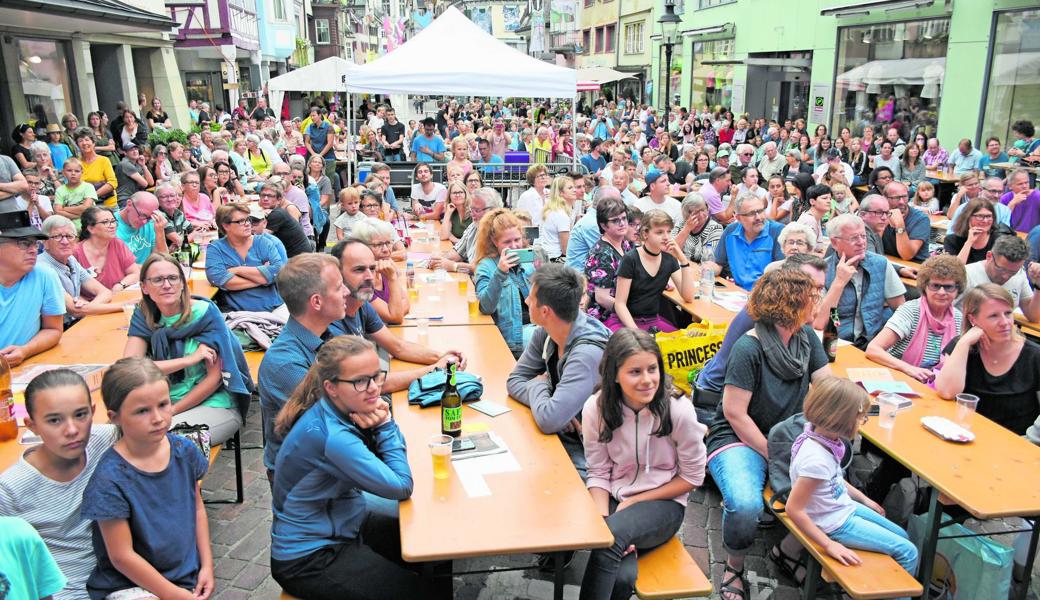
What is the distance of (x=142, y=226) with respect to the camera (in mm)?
6840

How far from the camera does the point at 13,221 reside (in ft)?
16.2

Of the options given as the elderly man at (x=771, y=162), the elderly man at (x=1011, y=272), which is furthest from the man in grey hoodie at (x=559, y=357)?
the elderly man at (x=771, y=162)

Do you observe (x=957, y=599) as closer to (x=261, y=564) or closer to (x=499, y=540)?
(x=499, y=540)

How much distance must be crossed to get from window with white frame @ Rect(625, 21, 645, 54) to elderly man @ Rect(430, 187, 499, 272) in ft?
105

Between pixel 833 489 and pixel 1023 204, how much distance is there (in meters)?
7.08

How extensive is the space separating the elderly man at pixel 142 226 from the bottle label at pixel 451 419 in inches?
171

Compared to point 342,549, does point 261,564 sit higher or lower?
lower

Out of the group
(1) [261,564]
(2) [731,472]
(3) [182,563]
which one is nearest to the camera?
(3) [182,563]

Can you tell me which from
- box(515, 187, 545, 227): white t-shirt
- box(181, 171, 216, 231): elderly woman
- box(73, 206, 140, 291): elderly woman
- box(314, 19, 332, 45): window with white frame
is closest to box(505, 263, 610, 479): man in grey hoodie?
box(73, 206, 140, 291): elderly woman

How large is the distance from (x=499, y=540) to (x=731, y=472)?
1.53 meters

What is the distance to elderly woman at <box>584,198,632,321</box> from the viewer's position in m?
5.73

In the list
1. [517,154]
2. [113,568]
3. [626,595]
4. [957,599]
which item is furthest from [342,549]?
[517,154]

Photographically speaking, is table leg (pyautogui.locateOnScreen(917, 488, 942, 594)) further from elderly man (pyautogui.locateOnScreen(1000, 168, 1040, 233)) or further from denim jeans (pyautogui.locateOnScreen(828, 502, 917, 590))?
elderly man (pyautogui.locateOnScreen(1000, 168, 1040, 233))

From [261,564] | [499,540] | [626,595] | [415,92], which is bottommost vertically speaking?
[261,564]
